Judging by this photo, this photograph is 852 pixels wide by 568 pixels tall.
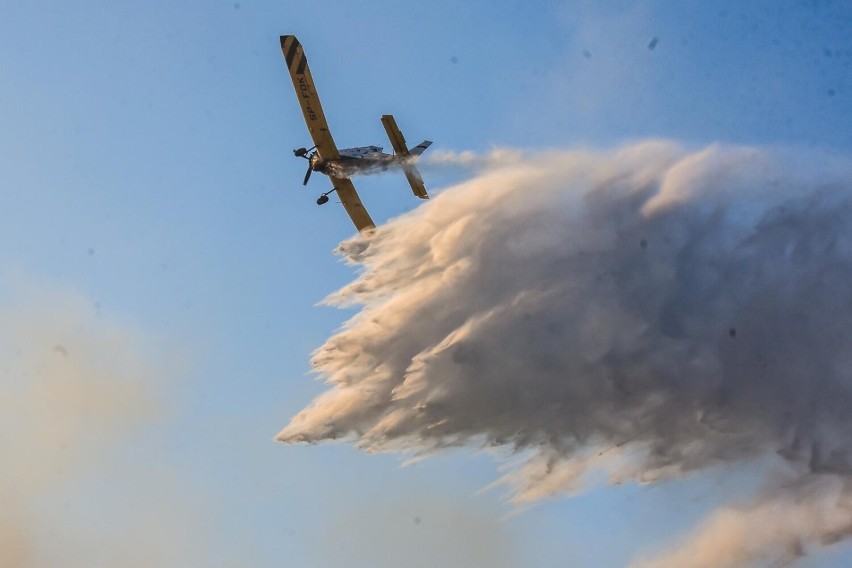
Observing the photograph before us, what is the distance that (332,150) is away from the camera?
37875 millimetres

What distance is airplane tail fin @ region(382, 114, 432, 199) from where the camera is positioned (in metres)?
36.0

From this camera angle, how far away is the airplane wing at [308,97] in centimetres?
3681

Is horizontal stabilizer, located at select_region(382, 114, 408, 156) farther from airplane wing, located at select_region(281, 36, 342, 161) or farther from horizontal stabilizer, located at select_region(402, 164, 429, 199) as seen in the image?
airplane wing, located at select_region(281, 36, 342, 161)

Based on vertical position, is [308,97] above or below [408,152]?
above

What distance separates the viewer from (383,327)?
3303 centimetres

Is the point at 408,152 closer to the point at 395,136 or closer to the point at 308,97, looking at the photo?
the point at 395,136

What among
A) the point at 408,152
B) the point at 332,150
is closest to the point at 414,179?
the point at 408,152

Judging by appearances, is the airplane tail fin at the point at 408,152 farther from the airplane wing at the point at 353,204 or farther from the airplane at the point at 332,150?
the airplane wing at the point at 353,204

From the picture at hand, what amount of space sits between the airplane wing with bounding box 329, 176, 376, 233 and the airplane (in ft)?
2.51

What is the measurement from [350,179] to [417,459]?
1331 cm

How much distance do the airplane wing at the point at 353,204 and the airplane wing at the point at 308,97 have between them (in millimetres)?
1931

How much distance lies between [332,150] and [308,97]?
2.24m

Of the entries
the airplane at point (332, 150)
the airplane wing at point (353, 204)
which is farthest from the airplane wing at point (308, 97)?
the airplane wing at point (353, 204)

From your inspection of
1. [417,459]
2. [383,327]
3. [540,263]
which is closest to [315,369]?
[383,327]
